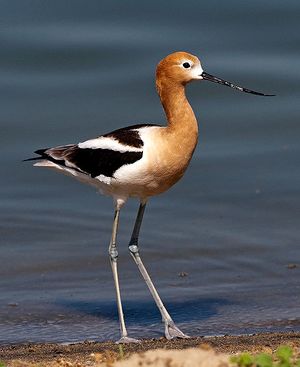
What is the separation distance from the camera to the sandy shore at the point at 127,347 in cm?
645

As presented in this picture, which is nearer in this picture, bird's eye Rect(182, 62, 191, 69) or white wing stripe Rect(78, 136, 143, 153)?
white wing stripe Rect(78, 136, 143, 153)

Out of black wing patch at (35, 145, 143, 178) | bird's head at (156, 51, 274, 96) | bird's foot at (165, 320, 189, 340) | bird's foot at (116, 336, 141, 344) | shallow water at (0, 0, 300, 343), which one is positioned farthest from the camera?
shallow water at (0, 0, 300, 343)

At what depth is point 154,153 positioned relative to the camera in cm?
760

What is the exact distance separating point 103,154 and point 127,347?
1.52 metres

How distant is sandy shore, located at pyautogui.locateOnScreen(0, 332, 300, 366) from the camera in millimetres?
6453

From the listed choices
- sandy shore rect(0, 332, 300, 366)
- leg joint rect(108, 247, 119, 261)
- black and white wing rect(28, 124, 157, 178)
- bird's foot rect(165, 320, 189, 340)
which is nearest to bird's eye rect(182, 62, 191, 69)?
black and white wing rect(28, 124, 157, 178)

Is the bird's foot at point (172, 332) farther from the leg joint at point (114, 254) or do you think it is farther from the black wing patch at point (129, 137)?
the black wing patch at point (129, 137)

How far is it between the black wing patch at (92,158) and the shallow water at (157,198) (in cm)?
110

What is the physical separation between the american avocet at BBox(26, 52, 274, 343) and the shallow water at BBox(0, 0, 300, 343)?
2.26ft

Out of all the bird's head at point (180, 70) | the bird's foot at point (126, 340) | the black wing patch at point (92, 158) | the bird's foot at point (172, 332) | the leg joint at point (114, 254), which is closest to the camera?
Answer: the bird's foot at point (126, 340)

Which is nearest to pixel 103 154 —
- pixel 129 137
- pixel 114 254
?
pixel 129 137

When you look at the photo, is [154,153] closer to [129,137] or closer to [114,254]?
[129,137]

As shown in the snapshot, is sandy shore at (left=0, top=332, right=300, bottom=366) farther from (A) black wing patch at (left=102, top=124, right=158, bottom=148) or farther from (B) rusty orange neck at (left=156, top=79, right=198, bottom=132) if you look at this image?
(B) rusty orange neck at (left=156, top=79, right=198, bottom=132)

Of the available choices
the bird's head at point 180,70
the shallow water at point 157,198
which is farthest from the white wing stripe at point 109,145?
the shallow water at point 157,198
